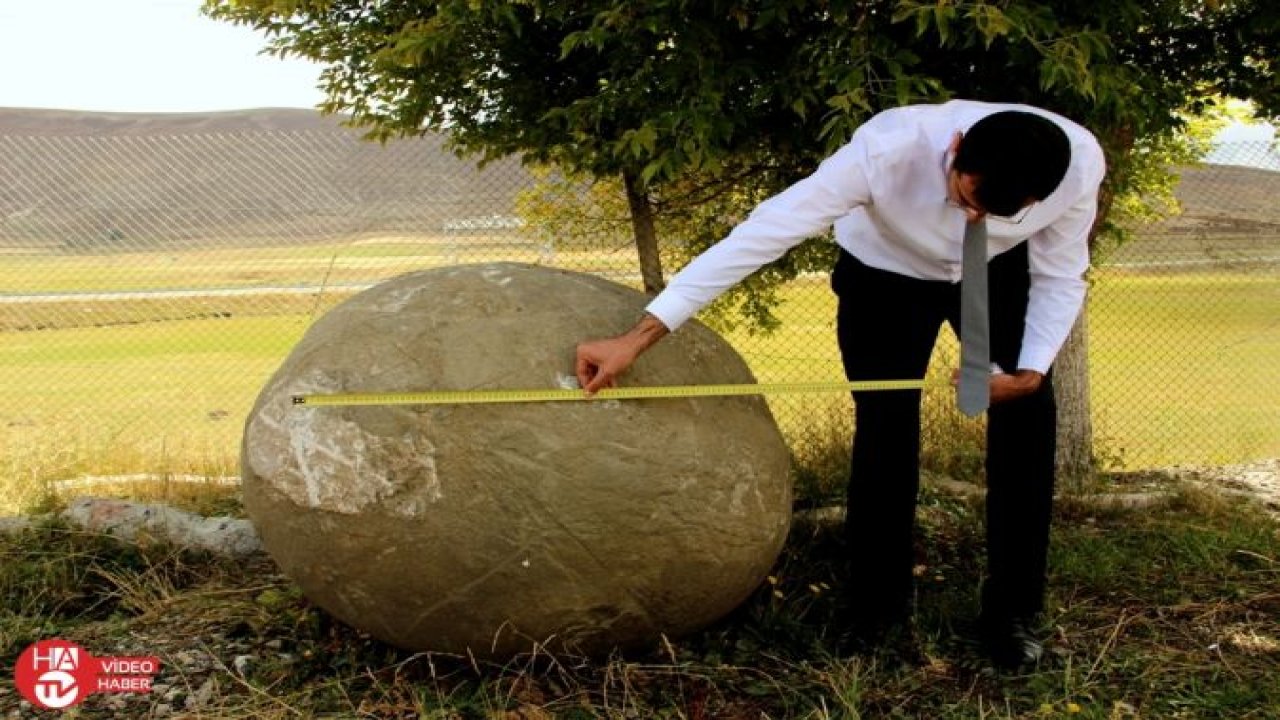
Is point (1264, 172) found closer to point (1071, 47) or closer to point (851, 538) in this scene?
A: point (1071, 47)

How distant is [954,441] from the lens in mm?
5707

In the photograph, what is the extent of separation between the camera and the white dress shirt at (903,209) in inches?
111

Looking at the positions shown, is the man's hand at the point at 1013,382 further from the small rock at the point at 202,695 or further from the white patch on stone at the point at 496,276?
the small rock at the point at 202,695

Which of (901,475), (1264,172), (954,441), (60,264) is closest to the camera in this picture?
(901,475)

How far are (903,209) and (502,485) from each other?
52.1 inches

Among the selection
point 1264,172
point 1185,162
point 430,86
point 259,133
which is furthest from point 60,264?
point 1264,172

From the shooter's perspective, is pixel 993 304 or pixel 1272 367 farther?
pixel 1272 367

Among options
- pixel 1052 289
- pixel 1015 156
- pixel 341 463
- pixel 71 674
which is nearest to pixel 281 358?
pixel 71 674

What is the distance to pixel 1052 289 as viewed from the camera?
3.09 metres

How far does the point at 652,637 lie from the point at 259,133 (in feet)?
15.1

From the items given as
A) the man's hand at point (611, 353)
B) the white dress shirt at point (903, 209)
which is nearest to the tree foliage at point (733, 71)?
the white dress shirt at point (903, 209)

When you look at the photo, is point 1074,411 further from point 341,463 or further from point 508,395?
point 341,463

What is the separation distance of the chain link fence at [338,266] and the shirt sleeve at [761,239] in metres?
3.00

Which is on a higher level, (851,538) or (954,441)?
(851,538)
